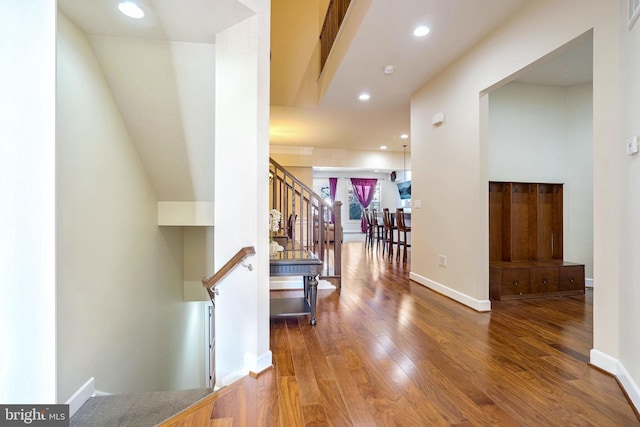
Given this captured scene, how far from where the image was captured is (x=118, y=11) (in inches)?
75.4

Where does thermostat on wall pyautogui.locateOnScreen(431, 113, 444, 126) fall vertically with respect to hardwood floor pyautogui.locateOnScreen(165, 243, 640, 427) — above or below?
above

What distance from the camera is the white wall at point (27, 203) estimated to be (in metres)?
1.45

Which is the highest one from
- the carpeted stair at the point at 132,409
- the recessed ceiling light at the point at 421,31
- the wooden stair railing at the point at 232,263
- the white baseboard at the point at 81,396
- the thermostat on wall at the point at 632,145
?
the recessed ceiling light at the point at 421,31

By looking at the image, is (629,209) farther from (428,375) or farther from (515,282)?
(515,282)

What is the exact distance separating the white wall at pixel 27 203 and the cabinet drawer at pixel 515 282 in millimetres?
4045

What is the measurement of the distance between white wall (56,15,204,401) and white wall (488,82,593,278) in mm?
4381

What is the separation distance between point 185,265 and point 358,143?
5354 mm

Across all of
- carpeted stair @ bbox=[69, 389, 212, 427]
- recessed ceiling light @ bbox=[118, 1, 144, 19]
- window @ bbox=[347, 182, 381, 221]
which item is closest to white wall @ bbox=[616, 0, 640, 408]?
carpeted stair @ bbox=[69, 389, 212, 427]

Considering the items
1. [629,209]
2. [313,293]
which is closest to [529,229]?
[629,209]

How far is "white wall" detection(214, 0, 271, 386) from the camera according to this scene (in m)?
1.99

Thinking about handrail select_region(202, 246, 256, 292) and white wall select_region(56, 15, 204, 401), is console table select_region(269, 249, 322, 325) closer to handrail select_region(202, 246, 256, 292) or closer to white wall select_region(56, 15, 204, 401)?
handrail select_region(202, 246, 256, 292)

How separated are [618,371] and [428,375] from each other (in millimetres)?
1171

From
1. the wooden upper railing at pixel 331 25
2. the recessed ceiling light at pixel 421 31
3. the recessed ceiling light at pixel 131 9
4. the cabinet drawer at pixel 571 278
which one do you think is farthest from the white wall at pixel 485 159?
the recessed ceiling light at pixel 131 9

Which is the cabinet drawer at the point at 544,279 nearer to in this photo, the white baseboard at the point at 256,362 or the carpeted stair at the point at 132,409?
the white baseboard at the point at 256,362
